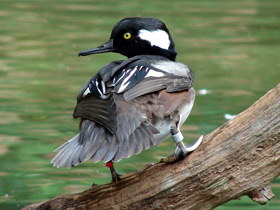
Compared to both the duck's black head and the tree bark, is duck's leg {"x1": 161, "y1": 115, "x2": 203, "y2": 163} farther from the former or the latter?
the duck's black head

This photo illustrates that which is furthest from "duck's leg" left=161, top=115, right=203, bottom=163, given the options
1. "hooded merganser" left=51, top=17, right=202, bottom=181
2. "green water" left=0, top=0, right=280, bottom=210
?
"green water" left=0, top=0, right=280, bottom=210

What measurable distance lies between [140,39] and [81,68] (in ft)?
18.1

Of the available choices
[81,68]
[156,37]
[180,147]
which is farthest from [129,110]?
[81,68]

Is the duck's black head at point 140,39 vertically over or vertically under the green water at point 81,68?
over

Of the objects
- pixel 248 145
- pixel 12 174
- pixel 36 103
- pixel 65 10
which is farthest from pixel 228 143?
pixel 65 10

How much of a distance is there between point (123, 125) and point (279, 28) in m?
10.4

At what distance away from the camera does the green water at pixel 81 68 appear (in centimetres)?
630

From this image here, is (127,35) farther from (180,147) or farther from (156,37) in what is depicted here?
(180,147)

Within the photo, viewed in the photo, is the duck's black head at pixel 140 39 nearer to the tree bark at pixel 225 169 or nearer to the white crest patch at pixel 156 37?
the white crest patch at pixel 156 37

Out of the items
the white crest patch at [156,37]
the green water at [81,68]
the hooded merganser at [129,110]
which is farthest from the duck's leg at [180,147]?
the green water at [81,68]

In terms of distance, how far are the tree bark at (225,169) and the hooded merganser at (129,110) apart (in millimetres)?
122

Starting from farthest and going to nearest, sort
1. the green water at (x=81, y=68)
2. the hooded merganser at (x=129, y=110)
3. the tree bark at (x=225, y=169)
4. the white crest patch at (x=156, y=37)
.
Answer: the green water at (x=81, y=68), the white crest patch at (x=156, y=37), the tree bark at (x=225, y=169), the hooded merganser at (x=129, y=110)

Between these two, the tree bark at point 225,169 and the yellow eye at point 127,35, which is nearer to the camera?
the tree bark at point 225,169


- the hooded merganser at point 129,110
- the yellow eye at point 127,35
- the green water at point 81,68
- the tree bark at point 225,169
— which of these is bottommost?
the green water at point 81,68
